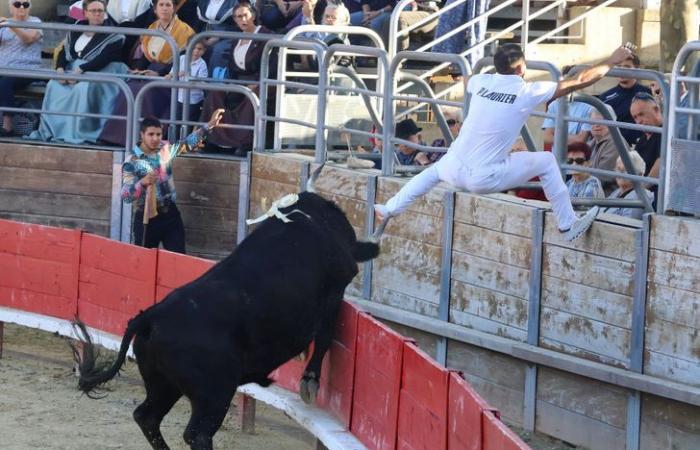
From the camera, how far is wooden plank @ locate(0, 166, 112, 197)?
12328 millimetres

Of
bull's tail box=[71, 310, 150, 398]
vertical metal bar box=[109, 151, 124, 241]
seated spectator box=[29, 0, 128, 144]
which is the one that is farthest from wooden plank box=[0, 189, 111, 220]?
bull's tail box=[71, 310, 150, 398]

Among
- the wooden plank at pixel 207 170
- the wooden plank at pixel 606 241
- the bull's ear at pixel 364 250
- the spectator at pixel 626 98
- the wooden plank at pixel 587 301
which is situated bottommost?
the wooden plank at pixel 587 301

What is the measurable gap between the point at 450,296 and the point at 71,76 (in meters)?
4.39

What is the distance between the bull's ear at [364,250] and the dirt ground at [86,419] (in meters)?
1.13

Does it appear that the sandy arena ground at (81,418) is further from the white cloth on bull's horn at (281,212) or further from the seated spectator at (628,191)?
the seated spectator at (628,191)

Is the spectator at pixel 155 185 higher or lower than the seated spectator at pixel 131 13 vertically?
lower

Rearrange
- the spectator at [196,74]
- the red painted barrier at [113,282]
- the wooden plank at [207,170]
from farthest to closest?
1. the spectator at [196,74]
2. the wooden plank at [207,170]
3. the red painted barrier at [113,282]

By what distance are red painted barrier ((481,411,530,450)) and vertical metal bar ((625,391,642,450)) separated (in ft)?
8.53

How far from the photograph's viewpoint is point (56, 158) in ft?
40.9

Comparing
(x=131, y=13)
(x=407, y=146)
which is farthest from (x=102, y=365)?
(x=131, y=13)

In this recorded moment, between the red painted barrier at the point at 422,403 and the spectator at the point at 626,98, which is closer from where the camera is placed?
the red painted barrier at the point at 422,403

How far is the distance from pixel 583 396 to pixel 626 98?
2.13 m

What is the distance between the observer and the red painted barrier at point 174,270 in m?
9.05

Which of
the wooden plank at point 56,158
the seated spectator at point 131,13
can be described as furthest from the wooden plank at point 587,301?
the seated spectator at point 131,13
